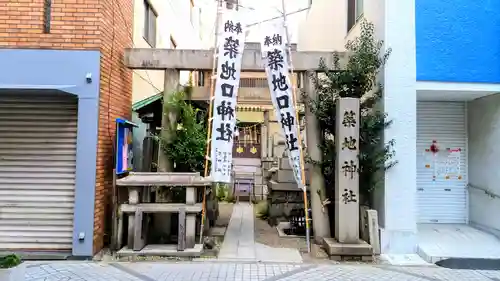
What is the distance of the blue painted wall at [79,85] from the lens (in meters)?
6.57

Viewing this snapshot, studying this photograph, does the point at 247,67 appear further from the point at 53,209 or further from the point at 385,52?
the point at 53,209

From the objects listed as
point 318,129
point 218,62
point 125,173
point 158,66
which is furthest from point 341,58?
point 125,173

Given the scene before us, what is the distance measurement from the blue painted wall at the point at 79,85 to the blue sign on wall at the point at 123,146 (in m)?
0.51

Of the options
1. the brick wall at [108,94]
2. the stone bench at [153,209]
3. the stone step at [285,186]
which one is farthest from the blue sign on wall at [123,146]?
the stone step at [285,186]

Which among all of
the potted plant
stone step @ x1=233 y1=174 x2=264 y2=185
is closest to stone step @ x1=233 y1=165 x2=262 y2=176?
stone step @ x1=233 y1=174 x2=264 y2=185

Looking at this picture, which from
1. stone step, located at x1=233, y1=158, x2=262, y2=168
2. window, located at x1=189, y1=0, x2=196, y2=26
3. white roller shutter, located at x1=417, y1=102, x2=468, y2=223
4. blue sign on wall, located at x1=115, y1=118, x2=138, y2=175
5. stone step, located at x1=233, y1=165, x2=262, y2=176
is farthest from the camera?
window, located at x1=189, y1=0, x2=196, y2=26

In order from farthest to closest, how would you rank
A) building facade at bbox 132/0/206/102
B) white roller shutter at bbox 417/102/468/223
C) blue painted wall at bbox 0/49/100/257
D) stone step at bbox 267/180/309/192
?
stone step at bbox 267/180/309/192, building facade at bbox 132/0/206/102, white roller shutter at bbox 417/102/468/223, blue painted wall at bbox 0/49/100/257

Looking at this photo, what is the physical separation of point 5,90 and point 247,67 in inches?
180

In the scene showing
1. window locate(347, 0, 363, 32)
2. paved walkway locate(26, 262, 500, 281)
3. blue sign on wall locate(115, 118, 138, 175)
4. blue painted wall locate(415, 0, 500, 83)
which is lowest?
paved walkway locate(26, 262, 500, 281)

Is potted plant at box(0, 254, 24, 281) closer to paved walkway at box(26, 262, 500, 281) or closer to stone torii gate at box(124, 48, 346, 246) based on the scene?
paved walkway at box(26, 262, 500, 281)

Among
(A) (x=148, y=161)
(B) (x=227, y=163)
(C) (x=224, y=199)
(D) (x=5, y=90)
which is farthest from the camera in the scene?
(C) (x=224, y=199)

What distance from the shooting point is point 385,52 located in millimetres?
7477

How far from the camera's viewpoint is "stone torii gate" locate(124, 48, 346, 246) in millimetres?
7793

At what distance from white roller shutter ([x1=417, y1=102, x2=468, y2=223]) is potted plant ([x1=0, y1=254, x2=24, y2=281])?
8497mm
